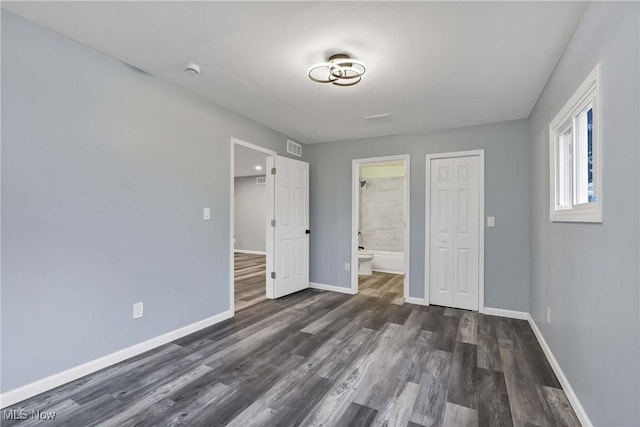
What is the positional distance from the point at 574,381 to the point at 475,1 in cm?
232

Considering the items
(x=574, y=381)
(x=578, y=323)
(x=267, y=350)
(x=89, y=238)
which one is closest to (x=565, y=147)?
(x=578, y=323)

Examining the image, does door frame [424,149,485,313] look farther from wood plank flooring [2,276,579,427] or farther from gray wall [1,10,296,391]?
gray wall [1,10,296,391]

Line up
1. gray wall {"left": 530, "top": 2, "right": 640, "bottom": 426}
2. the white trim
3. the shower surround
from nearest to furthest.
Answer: gray wall {"left": 530, "top": 2, "right": 640, "bottom": 426} < the white trim < the shower surround

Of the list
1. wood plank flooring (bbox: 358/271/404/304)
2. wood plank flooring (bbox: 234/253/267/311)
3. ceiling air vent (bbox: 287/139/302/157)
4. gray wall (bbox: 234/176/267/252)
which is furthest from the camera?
gray wall (bbox: 234/176/267/252)

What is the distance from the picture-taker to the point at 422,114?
343cm

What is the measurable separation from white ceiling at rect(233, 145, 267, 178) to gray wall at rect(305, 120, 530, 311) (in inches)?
57.5

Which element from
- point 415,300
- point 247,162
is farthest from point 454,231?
point 247,162

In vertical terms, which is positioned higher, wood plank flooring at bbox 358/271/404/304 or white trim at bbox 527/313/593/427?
white trim at bbox 527/313/593/427

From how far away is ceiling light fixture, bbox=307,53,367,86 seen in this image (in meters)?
2.23

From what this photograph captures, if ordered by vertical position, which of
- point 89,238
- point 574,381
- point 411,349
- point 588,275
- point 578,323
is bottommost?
point 411,349

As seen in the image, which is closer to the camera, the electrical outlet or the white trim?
the white trim

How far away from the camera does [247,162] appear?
6953 millimetres

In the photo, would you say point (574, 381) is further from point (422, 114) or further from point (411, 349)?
point (422, 114)

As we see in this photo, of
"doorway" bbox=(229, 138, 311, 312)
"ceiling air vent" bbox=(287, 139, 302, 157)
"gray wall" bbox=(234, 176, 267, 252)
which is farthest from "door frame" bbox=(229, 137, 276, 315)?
"gray wall" bbox=(234, 176, 267, 252)
